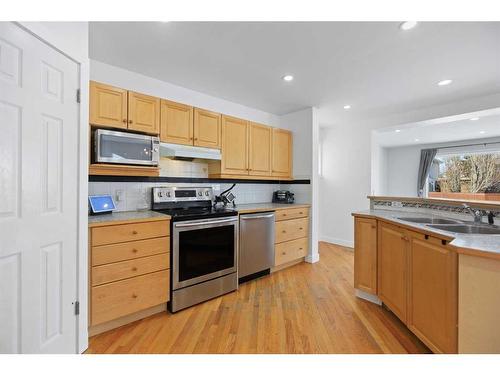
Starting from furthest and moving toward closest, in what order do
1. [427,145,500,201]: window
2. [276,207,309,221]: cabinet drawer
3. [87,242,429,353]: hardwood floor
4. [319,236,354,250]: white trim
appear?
[427,145,500,201]: window
[319,236,354,250]: white trim
[276,207,309,221]: cabinet drawer
[87,242,429,353]: hardwood floor

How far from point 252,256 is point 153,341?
1.38 meters

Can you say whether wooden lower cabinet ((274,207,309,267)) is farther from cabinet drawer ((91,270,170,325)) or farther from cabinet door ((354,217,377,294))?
cabinet drawer ((91,270,170,325))

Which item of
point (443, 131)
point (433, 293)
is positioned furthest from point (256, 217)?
point (443, 131)

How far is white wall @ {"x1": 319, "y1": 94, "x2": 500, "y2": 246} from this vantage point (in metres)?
4.23

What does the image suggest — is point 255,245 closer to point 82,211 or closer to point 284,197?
point 284,197

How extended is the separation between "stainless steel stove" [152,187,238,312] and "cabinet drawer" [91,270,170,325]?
0.11 metres

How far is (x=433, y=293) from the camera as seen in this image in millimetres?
1538

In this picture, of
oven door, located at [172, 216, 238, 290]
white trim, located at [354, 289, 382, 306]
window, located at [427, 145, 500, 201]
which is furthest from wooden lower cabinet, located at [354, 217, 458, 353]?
window, located at [427, 145, 500, 201]

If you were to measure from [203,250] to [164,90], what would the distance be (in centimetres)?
194

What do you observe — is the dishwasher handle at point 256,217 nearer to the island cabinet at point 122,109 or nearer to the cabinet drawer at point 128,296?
the cabinet drawer at point 128,296

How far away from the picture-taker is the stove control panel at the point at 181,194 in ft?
8.59

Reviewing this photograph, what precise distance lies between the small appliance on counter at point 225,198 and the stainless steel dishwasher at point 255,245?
0.43 meters

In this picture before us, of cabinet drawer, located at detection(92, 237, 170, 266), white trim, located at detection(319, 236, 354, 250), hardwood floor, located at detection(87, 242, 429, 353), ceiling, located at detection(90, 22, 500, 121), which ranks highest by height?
ceiling, located at detection(90, 22, 500, 121)

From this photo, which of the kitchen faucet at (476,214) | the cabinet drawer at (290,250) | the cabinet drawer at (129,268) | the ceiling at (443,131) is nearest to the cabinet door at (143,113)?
the cabinet drawer at (129,268)
